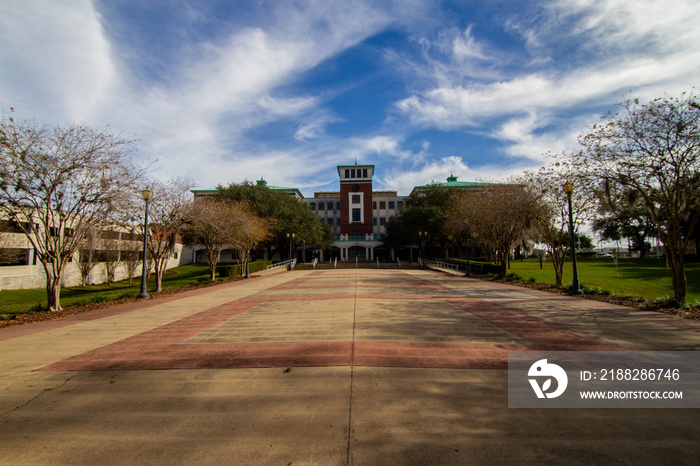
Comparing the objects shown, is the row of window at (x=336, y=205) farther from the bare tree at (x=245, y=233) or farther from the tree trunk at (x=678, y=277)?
the tree trunk at (x=678, y=277)

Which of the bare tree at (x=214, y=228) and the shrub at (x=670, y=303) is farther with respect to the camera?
the bare tree at (x=214, y=228)

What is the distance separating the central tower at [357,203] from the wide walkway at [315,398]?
58696 mm

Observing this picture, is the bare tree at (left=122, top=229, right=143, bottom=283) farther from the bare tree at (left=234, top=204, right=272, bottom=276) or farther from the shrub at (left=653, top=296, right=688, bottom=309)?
the shrub at (left=653, top=296, right=688, bottom=309)

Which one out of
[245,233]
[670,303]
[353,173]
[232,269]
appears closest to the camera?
[670,303]

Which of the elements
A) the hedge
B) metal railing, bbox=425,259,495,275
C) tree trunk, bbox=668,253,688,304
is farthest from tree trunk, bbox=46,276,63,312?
metal railing, bbox=425,259,495,275

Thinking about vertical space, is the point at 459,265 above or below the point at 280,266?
above

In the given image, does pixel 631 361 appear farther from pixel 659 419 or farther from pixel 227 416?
pixel 227 416

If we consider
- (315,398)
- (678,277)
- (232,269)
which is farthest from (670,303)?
(232,269)

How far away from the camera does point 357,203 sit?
67.3 metres

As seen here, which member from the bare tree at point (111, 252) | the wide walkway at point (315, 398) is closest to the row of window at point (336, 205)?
the bare tree at point (111, 252)

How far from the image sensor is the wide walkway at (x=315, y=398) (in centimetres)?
294

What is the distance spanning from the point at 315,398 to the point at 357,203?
63.9 meters

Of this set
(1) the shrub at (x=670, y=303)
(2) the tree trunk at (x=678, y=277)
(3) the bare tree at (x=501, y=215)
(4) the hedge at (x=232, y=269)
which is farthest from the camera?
(4) the hedge at (x=232, y=269)

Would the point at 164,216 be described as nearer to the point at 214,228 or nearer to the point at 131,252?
the point at 214,228
